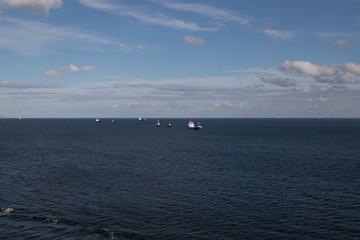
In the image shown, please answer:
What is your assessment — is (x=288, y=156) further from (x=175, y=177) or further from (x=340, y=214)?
(x=340, y=214)

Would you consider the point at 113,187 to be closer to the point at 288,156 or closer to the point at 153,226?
the point at 153,226

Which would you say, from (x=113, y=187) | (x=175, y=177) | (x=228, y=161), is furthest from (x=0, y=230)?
(x=228, y=161)

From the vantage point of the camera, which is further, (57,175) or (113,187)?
(57,175)

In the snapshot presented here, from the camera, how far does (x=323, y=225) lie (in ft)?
127

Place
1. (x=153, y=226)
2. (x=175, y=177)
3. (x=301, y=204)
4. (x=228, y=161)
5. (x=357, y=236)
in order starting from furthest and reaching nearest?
(x=228, y=161) < (x=175, y=177) < (x=301, y=204) < (x=153, y=226) < (x=357, y=236)

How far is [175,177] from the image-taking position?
66.6 meters

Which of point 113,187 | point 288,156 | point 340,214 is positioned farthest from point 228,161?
point 340,214

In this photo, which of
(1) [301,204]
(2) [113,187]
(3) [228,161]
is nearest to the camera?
(1) [301,204]

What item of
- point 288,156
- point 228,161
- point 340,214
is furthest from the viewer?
point 288,156

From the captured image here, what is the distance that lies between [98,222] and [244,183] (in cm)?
3038

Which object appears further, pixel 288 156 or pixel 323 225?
pixel 288 156

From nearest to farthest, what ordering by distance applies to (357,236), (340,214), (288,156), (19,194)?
(357,236), (340,214), (19,194), (288,156)

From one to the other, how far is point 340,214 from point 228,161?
46849 mm

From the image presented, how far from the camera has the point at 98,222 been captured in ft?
130
